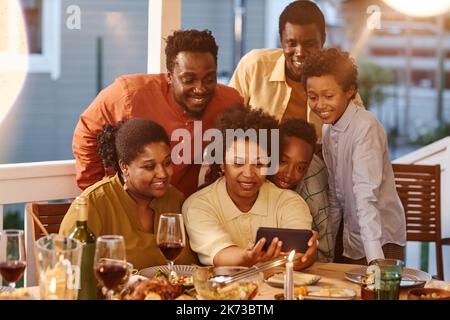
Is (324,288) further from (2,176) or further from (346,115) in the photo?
(2,176)

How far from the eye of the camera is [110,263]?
86.8 inches

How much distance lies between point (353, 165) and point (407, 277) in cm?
62

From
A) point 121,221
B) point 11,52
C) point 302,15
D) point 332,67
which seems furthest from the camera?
point 11,52

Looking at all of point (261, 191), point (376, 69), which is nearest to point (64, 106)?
point (376, 69)

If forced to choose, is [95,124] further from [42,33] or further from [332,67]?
[42,33]

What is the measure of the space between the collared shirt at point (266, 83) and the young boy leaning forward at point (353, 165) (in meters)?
0.30

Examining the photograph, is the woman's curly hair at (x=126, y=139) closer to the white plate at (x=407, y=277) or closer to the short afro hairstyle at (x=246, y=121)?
the short afro hairstyle at (x=246, y=121)

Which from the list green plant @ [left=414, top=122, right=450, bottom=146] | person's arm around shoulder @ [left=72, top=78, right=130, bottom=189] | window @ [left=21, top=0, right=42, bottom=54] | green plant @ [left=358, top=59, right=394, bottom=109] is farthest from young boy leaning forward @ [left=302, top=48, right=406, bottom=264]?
green plant @ [left=358, top=59, right=394, bottom=109]

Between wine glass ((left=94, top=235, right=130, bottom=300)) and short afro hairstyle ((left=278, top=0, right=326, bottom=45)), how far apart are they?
5.16ft

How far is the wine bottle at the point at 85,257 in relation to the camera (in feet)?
7.70

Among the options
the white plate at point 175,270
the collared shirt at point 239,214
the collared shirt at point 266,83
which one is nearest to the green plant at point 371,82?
the collared shirt at point 266,83

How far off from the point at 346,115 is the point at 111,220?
37.3 inches

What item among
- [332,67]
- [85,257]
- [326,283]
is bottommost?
[326,283]

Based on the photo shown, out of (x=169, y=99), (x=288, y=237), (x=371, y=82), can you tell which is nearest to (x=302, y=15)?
(x=169, y=99)
